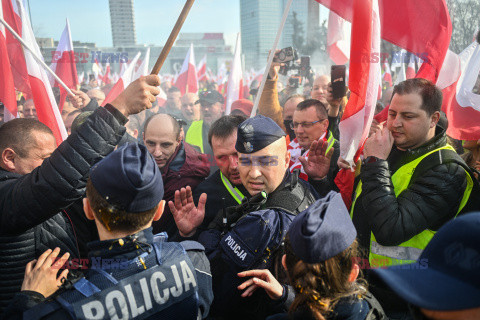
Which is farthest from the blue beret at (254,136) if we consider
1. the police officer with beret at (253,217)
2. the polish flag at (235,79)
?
the polish flag at (235,79)

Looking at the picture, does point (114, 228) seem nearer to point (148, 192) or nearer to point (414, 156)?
point (148, 192)

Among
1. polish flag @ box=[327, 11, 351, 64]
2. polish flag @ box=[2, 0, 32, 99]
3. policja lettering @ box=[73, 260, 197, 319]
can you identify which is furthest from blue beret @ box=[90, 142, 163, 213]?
polish flag @ box=[327, 11, 351, 64]

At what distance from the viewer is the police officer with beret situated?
1.73 meters

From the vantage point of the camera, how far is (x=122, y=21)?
225 ft

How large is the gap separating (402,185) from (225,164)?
1311 millimetres

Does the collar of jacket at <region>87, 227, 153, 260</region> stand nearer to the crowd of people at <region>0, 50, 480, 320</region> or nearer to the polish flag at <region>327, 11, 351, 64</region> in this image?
the crowd of people at <region>0, 50, 480, 320</region>

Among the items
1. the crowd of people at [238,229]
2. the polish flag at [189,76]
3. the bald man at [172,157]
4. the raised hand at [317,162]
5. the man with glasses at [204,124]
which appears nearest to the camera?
the crowd of people at [238,229]

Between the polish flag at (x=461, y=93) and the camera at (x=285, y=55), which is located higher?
the camera at (x=285, y=55)

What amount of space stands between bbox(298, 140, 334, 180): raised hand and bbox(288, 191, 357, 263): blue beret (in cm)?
158

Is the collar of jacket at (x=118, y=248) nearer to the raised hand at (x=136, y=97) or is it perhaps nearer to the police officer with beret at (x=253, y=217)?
the police officer with beret at (x=253, y=217)

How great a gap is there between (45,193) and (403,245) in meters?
2.05

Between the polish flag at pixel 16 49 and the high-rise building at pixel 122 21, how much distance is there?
204 ft

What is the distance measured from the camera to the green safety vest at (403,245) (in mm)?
2158

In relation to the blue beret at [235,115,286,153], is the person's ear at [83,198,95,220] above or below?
below
